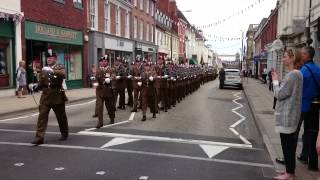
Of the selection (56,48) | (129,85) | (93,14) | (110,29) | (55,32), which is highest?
(93,14)

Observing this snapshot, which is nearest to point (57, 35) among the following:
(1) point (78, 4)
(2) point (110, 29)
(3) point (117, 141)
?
(1) point (78, 4)

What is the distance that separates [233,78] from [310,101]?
28822mm

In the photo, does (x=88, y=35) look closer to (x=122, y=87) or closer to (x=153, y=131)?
(x=122, y=87)

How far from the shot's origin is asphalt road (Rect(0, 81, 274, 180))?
24.0ft

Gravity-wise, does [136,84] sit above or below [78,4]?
below

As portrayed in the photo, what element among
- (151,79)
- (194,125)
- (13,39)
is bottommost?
(194,125)

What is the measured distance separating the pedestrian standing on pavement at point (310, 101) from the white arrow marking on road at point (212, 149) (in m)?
2.03

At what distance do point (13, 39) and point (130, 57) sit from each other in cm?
2114

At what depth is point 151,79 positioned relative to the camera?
1461 cm

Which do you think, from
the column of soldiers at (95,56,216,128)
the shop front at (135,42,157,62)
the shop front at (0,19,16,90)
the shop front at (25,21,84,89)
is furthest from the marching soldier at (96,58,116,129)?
the shop front at (135,42,157,62)

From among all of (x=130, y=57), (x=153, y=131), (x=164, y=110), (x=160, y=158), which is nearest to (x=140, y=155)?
(x=160, y=158)

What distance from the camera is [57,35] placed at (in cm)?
2714

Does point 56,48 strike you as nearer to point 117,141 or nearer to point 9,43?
point 9,43

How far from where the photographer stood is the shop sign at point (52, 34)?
23969mm
